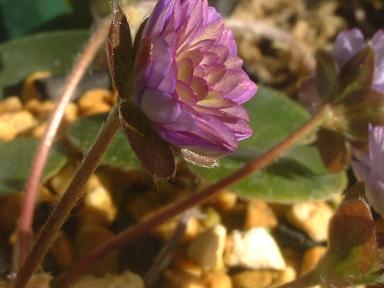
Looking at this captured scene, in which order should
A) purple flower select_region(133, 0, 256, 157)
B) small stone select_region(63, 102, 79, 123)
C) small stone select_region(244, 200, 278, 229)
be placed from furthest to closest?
small stone select_region(63, 102, 79, 123), small stone select_region(244, 200, 278, 229), purple flower select_region(133, 0, 256, 157)

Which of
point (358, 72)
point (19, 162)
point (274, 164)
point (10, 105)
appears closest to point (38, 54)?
point (10, 105)

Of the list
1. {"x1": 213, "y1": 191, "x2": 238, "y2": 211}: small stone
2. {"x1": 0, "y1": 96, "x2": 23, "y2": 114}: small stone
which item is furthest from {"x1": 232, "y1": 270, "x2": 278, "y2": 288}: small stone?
{"x1": 0, "y1": 96, "x2": 23, "y2": 114}: small stone

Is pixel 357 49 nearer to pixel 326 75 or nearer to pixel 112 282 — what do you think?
pixel 326 75

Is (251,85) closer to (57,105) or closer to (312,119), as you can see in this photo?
(312,119)

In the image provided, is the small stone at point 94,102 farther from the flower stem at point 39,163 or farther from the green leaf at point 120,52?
the green leaf at point 120,52

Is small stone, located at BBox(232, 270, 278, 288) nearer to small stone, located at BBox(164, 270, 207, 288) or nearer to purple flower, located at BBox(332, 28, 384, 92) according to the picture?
small stone, located at BBox(164, 270, 207, 288)

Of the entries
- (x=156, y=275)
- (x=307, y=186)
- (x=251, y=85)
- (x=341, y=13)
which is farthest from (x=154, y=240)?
(x=341, y=13)
